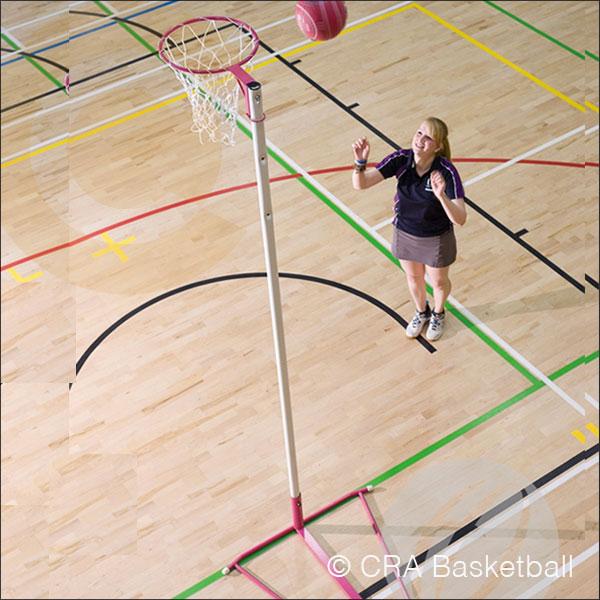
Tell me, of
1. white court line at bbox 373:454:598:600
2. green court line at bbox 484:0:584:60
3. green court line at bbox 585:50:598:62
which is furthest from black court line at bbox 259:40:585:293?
green court line at bbox 585:50:598:62

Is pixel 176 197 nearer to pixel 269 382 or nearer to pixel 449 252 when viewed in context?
pixel 269 382

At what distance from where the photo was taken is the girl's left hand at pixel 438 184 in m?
4.77

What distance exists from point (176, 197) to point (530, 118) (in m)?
3.13

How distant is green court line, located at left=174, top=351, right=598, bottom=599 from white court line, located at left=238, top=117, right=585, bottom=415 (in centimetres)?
9

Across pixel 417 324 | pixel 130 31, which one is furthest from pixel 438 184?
pixel 130 31

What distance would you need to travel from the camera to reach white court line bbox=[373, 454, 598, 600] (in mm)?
4621

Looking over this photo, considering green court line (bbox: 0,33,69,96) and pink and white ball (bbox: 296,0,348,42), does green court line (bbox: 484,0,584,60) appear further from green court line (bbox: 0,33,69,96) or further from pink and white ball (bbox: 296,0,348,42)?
pink and white ball (bbox: 296,0,348,42)

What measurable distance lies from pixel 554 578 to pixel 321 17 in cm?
310

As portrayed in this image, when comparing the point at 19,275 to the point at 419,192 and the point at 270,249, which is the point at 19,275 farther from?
the point at 270,249

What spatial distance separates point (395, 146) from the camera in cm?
722

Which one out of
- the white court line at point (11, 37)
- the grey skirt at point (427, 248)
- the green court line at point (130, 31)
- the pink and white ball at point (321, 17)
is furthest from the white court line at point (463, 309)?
the white court line at point (11, 37)

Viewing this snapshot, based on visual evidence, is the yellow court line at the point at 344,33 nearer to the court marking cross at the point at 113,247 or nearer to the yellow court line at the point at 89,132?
the yellow court line at the point at 89,132

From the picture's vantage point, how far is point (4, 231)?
6730mm

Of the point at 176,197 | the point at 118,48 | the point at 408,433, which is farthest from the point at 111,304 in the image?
the point at 118,48
